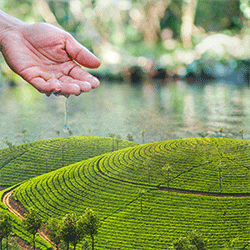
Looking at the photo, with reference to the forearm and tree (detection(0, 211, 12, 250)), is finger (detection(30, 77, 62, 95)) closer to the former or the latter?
the forearm

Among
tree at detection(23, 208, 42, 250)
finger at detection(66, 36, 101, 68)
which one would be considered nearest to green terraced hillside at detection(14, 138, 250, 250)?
tree at detection(23, 208, 42, 250)

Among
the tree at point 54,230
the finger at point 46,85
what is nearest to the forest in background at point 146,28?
the finger at point 46,85

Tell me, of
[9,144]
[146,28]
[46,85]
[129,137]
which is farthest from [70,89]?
[146,28]

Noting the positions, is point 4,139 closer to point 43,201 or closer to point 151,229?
point 43,201

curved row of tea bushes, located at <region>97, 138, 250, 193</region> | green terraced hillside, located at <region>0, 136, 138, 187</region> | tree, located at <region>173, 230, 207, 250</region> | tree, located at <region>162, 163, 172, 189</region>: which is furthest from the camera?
green terraced hillside, located at <region>0, 136, 138, 187</region>

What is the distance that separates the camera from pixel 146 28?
20.3 feet

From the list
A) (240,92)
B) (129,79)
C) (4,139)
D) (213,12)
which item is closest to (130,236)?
(4,139)

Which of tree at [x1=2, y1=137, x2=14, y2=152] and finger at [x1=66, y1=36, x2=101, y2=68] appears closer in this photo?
finger at [x1=66, y1=36, x2=101, y2=68]

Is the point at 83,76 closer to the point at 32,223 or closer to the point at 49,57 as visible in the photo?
the point at 49,57

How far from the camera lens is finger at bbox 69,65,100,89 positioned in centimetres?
283

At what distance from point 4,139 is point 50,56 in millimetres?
3023

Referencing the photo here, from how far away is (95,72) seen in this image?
6.93 meters

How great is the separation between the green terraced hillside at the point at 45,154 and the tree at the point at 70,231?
1.29 m

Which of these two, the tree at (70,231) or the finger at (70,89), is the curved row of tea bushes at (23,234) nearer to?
the tree at (70,231)
